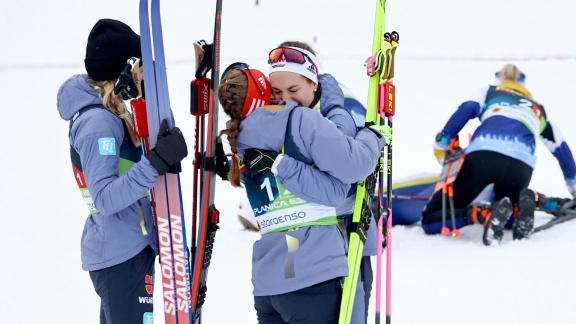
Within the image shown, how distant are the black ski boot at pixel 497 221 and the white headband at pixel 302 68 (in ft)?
9.51

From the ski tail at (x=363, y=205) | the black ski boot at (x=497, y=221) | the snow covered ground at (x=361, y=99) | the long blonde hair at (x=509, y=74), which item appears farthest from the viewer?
the long blonde hair at (x=509, y=74)

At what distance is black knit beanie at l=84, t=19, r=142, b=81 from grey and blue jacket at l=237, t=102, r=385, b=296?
1.86 feet

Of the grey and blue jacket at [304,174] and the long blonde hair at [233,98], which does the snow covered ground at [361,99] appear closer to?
the grey and blue jacket at [304,174]

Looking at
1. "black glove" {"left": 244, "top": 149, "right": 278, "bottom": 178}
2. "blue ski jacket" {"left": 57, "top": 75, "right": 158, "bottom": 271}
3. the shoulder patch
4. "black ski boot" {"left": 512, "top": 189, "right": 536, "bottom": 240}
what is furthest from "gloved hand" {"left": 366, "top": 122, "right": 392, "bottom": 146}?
"black ski boot" {"left": 512, "top": 189, "right": 536, "bottom": 240}

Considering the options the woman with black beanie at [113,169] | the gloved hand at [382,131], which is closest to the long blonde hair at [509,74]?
the gloved hand at [382,131]

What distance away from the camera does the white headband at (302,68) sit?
260 cm

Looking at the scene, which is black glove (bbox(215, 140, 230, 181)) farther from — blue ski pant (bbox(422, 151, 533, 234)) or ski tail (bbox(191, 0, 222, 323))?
blue ski pant (bbox(422, 151, 533, 234))

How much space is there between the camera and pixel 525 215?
5215mm

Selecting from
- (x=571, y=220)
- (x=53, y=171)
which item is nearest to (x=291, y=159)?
(x=571, y=220)

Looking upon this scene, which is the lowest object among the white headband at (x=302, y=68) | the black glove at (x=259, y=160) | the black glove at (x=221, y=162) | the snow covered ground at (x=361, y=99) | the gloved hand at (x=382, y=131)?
the snow covered ground at (x=361, y=99)

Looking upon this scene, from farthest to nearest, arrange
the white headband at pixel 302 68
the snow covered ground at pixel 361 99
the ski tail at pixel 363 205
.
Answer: the snow covered ground at pixel 361 99, the white headband at pixel 302 68, the ski tail at pixel 363 205

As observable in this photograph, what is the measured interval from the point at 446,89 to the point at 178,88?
3856 mm

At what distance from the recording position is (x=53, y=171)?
756cm

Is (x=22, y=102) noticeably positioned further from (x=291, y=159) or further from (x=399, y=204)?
(x=291, y=159)
